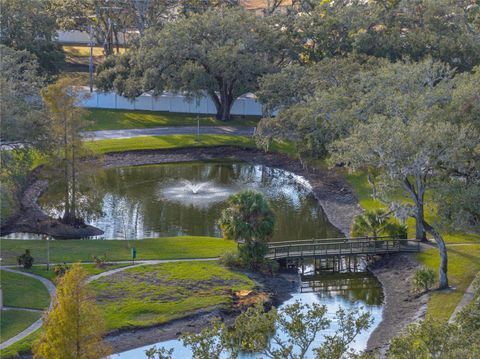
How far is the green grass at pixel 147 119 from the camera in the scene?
88625 mm

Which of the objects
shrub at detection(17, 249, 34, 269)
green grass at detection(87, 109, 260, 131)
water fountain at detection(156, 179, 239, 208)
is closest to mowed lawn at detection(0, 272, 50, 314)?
shrub at detection(17, 249, 34, 269)

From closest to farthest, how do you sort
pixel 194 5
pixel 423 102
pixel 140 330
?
1. pixel 140 330
2. pixel 423 102
3. pixel 194 5

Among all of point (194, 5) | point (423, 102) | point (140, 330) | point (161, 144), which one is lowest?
point (140, 330)

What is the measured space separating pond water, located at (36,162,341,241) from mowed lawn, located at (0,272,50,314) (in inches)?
468

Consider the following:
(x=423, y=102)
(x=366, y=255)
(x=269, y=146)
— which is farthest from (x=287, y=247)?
(x=269, y=146)

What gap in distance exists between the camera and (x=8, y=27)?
91.6 m

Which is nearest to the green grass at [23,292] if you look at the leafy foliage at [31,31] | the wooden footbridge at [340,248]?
the wooden footbridge at [340,248]

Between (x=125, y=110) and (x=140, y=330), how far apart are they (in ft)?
167

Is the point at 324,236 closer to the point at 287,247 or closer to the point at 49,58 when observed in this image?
the point at 287,247

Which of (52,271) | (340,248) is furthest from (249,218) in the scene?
(52,271)

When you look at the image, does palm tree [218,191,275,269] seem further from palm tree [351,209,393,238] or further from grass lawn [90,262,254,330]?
palm tree [351,209,393,238]

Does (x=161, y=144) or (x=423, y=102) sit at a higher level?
(x=423, y=102)

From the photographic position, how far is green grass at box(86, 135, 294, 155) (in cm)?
8156

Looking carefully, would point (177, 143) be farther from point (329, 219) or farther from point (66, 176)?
point (66, 176)
